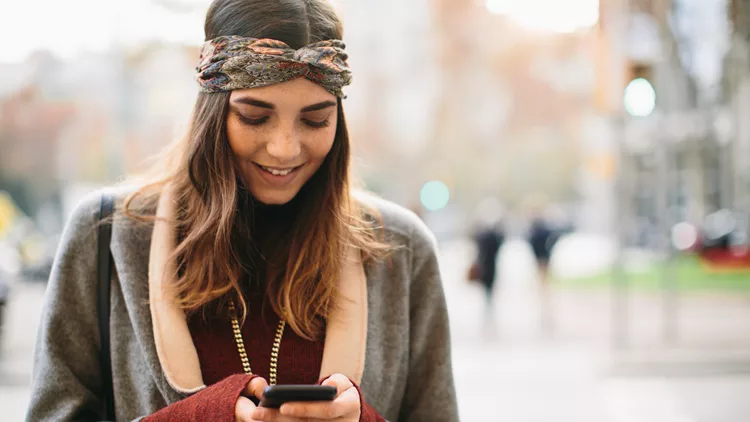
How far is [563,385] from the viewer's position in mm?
8312

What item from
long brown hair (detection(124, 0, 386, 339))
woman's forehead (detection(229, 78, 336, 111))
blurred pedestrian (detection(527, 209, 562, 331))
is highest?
woman's forehead (detection(229, 78, 336, 111))

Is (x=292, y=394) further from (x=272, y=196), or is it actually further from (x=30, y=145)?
(x=30, y=145)

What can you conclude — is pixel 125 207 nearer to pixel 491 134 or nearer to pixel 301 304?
pixel 301 304

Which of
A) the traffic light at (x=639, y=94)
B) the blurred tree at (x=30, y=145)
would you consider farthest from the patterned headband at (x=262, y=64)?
the blurred tree at (x=30, y=145)

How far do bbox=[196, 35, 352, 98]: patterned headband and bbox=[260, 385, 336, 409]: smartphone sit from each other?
693mm

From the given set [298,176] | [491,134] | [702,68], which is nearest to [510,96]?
[491,134]

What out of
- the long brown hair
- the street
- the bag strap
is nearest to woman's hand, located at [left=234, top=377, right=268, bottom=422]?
the long brown hair

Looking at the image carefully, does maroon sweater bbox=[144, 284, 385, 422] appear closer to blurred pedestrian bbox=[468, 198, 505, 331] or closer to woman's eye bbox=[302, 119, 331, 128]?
woman's eye bbox=[302, 119, 331, 128]

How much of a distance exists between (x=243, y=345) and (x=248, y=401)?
0.31 meters

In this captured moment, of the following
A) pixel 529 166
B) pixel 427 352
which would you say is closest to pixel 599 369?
pixel 427 352

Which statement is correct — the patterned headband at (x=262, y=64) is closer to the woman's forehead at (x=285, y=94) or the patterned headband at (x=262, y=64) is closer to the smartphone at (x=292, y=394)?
the woman's forehead at (x=285, y=94)

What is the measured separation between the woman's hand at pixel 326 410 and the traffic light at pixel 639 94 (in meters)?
7.93

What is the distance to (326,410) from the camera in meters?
1.46

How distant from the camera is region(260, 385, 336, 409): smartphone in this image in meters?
1.40
